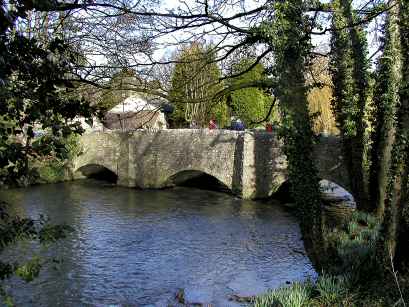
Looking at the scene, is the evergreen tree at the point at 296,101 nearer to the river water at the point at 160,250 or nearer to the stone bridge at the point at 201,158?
A: the river water at the point at 160,250

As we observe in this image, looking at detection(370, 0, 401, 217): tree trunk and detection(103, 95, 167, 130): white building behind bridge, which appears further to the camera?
detection(370, 0, 401, 217): tree trunk

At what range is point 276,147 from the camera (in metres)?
16.5

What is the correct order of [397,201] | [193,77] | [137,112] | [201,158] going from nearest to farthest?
[397,201], [137,112], [193,77], [201,158]

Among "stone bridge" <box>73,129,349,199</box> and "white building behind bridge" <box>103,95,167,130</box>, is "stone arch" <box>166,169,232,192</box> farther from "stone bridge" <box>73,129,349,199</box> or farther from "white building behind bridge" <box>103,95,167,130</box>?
"white building behind bridge" <box>103,95,167,130</box>

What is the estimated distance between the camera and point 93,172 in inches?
979

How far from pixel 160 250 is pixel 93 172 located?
1461 centimetres

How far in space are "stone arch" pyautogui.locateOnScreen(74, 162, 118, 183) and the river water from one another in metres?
4.86

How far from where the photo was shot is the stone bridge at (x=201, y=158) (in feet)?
53.7

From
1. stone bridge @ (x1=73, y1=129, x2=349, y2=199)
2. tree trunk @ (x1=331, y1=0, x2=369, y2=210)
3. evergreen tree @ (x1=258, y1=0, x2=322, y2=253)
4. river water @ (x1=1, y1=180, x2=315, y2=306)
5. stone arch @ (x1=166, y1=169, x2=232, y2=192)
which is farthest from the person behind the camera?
stone arch @ (x1=166, y1=169, x2=232, y2=192)

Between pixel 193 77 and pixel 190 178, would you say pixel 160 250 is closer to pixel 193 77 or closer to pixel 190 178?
pixel 193 77

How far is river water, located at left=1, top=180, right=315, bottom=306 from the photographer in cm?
847

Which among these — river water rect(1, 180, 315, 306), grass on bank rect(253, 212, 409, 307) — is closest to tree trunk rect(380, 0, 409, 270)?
grass on bank rect(253, 212, 409, 307)

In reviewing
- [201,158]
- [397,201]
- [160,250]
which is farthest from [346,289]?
[201,158]

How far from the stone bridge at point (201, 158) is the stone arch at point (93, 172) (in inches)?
2.2
